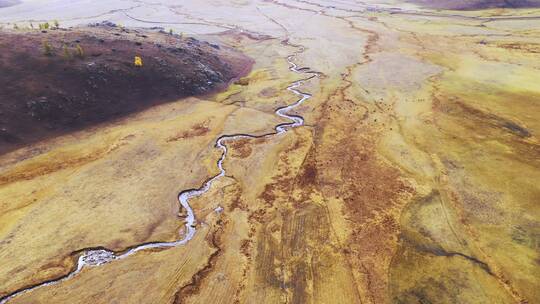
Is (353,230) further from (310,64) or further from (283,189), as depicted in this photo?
(310,64)

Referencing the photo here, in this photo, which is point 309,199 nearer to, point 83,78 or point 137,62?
point 83,78

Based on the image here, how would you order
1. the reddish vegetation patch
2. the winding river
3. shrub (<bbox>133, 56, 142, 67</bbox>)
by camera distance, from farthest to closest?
shrub (<bbox>133, 56, 142, 67</bbox>) → the reddish vegetation patch → the winding river

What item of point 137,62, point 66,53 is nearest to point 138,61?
point 137,62

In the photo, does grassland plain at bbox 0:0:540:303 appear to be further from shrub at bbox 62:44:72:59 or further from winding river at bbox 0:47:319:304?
shrub at bbox 62:44:72:59

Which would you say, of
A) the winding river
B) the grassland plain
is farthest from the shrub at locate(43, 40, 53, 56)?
the winding river

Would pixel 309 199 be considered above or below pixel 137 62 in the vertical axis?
below
